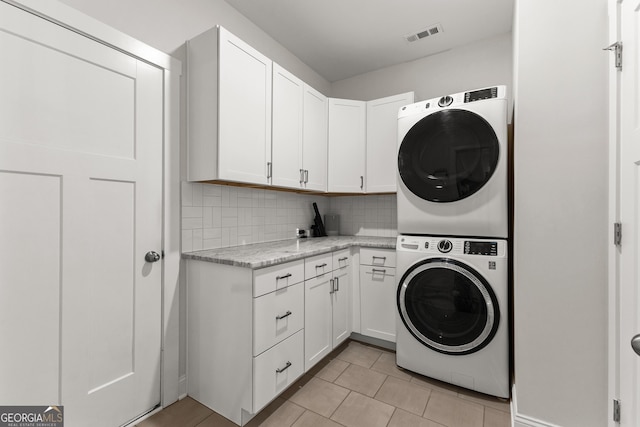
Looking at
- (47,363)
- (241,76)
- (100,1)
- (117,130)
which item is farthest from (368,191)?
(47,363)

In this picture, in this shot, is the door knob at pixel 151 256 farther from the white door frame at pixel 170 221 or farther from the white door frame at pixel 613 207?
the white door frame at pixel 613 207

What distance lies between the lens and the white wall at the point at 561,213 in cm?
133

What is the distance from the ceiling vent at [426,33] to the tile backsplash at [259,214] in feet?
4.89

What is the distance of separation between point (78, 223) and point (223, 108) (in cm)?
97

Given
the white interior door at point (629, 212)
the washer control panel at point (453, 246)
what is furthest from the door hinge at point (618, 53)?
the washer control panel at point (453, 246)

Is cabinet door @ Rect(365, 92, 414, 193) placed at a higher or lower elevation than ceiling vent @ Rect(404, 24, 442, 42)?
lower

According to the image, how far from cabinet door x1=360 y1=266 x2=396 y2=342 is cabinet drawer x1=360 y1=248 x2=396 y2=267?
4cm

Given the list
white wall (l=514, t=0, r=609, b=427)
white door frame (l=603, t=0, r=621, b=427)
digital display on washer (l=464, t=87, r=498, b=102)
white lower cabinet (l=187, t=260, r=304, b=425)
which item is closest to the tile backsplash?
white lower cabinet (l=187, t=260, r=304, b=425)

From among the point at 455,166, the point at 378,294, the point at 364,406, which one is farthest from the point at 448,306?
the point at 455,166

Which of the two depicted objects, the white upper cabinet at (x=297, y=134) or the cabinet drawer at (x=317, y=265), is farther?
the white upper cabinet at (x=297, y=134)

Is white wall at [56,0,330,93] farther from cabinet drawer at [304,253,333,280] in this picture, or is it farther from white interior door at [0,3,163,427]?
Result: cabinet drawer at [304,253,333,280]

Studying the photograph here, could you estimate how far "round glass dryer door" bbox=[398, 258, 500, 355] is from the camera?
70.1 inches
